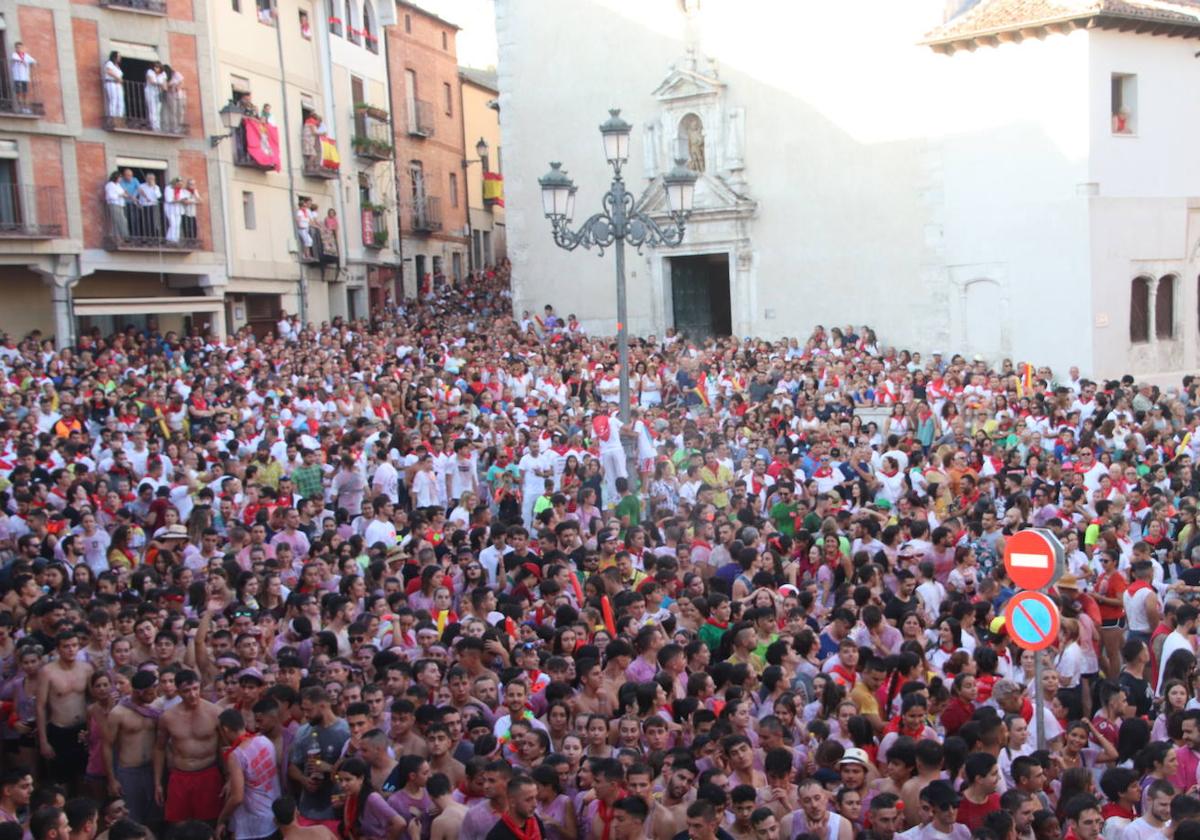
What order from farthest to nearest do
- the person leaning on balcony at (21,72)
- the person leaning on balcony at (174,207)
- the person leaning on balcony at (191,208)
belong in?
the person leaning on balcony at (191,208), the person leaning on balcony at (174,207), the person leaning on balcony at (21,72)

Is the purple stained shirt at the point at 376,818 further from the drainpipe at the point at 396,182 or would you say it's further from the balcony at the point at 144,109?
the drainpipe at the point at 396,182

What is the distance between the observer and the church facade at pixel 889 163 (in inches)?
943

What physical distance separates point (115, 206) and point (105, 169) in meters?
0.82

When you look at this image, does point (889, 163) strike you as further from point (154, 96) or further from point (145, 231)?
point (145, 231)

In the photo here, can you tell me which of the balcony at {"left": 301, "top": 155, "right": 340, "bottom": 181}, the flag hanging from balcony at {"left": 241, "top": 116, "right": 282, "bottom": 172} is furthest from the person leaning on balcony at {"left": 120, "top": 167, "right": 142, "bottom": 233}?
the balcony at {"left": 301, "top": 155, "right": 340, "bottom": 181}

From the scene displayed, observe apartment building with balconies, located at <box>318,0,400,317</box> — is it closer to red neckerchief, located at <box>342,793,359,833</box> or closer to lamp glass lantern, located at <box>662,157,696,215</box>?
lamp glass lantern, located at <box>662,157,696,215</box>

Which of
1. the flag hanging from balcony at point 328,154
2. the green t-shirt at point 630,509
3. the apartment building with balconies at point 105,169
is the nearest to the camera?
the green t-shirt at point 630,509

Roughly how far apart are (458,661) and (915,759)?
10.4 feet

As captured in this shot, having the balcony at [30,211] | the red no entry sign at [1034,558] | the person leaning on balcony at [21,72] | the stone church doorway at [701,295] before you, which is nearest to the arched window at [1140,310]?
the stone church doorway at [701,295]

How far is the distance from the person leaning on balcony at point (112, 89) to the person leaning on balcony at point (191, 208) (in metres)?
1.88

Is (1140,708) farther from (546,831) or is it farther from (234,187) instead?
(234,187)

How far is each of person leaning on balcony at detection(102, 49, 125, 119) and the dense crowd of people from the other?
24.3 ft

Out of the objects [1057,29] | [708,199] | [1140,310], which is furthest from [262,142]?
[1140,310]

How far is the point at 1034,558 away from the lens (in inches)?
330
